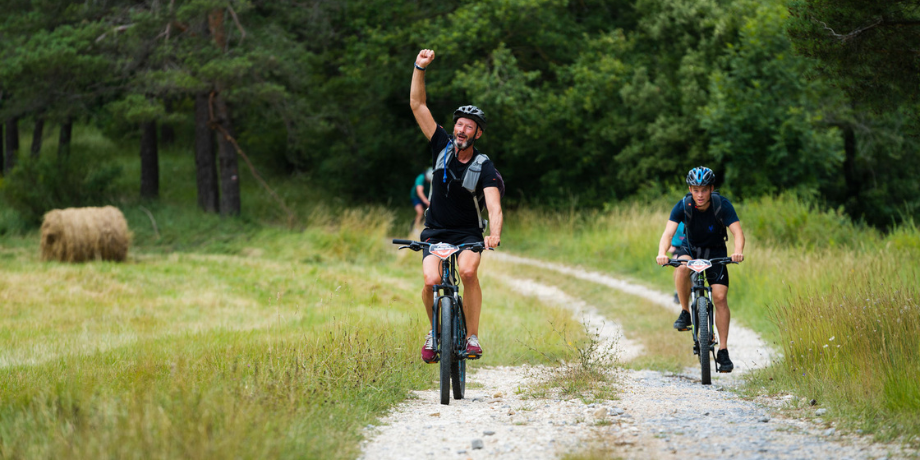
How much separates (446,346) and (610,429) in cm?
146

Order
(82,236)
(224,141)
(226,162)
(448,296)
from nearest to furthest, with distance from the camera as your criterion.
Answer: (448,296) < (82,236) < (224,141) < (226,162)

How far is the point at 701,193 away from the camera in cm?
776

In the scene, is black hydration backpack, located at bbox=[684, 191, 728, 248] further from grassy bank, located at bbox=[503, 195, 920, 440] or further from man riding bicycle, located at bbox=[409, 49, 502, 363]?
man riding bicycle, located at bbox=[409, 49, 502, 363]

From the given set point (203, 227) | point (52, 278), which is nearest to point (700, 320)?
point (52, 278)

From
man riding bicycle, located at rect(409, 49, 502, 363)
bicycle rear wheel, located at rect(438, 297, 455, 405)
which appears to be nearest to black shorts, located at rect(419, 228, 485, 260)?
man riding bicycle, located at rect(409, 49, 502, 363)

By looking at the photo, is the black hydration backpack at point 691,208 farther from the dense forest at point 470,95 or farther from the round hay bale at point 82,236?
the dense forest at point 470,95

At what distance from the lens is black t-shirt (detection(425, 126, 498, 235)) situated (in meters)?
6.36

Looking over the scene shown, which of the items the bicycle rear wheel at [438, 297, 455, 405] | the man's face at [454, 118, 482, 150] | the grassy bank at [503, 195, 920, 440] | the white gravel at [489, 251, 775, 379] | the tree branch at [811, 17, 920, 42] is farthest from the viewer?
the white gravel at [489, 251, 775, 379]

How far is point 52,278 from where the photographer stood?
12992 mm

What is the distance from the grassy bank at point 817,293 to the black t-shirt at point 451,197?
2.90 meters

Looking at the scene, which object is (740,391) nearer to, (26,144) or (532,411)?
(532,411)

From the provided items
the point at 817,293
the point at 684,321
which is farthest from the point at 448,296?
the point at 817,293

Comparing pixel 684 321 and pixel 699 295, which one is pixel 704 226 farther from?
pixel 684 321

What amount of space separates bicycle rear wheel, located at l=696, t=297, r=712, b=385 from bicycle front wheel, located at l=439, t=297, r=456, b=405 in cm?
273
